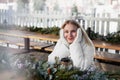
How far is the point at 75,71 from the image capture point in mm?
1774

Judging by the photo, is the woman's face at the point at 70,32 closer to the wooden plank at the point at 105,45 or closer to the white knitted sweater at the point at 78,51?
the white knitted sweater at the point at 78,51

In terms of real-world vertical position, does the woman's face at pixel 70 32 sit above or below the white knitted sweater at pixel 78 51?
above

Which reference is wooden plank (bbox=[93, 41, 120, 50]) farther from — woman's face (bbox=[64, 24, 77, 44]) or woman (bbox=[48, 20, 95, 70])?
woman's face (bbox=[64, 24, 77, 44])

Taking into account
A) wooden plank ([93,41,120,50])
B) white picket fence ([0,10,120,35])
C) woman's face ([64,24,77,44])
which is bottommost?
wooden plank ([93,41,120,50])

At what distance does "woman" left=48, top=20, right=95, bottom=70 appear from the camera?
173cm

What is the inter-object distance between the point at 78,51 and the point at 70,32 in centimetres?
14

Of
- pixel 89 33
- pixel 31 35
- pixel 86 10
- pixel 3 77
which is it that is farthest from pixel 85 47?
pixel 3 77

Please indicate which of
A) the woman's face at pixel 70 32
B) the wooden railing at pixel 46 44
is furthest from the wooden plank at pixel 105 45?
the woman's face at pixel 70 32

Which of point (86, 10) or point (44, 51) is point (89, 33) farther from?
point (44, 51)

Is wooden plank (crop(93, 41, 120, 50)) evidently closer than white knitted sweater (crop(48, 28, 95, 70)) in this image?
Yes

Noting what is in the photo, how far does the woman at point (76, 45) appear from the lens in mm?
1729

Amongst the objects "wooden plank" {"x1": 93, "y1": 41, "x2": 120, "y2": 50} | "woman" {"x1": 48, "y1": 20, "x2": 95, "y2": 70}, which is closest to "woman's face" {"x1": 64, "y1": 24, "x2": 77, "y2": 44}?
"woman" {"x1": 48, "y1": 20, "x2": 95, "y2": 70}

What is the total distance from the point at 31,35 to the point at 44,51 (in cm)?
15

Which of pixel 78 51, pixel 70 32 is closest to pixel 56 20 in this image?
pixel 70 32
